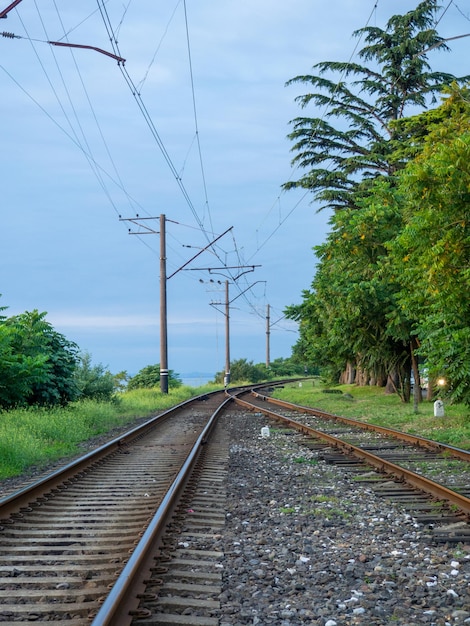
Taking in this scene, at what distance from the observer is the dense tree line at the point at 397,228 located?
15680 mm

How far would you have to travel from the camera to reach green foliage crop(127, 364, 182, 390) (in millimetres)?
63906

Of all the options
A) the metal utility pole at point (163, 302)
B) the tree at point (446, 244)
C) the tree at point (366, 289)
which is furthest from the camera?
the metal utility pole at point (163, 302)

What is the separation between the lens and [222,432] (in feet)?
63.6

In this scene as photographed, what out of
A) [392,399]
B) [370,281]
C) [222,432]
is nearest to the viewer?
[222,432]

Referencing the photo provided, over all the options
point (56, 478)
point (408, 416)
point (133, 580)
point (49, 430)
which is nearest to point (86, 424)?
point (49, 430)

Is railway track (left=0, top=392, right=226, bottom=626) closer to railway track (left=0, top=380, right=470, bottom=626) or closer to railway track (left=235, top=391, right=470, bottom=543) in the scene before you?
railway track (left=0, top=380, right=470, bottom=626)

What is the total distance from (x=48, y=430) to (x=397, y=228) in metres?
16.5

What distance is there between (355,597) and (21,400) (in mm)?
18209

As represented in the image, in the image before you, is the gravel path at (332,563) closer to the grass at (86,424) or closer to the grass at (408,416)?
the grass at (86,424)

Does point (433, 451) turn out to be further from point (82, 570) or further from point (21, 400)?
point (21, 400)

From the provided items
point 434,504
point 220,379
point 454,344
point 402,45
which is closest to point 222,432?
point 454,344

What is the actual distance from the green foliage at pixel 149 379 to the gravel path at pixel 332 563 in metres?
51.9

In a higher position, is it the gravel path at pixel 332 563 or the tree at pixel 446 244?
the tree at pixel 446 244

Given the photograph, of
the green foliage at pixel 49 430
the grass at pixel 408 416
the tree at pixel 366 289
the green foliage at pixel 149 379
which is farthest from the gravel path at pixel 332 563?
the green foliage at pixel 149 379
